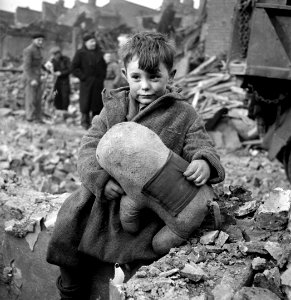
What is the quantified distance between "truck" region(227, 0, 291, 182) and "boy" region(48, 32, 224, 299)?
2358 millimetres

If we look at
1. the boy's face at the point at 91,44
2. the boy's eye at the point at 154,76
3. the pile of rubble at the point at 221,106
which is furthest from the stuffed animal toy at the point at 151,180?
the boy's face at the point at 91,44

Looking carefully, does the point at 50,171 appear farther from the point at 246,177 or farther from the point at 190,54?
the point at 190,54

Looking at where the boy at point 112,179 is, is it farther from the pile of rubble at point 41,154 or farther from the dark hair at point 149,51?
the pile of rubble at point 41,154

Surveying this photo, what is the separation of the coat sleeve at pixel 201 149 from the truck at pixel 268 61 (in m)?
2.34

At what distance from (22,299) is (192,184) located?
177 cm

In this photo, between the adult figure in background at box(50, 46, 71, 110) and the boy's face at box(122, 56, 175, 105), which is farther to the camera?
the adult figure in background at box(50, 46, 71, 110)

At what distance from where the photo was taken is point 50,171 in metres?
6.92

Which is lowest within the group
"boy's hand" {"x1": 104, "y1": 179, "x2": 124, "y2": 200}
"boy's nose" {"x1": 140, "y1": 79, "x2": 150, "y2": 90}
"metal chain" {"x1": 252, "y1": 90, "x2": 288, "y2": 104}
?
"metal chain" {"x1": 252, "y1": 90, "x2": 288, "y2": 104}

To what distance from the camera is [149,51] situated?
7.13ft

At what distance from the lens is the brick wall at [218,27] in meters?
15.5

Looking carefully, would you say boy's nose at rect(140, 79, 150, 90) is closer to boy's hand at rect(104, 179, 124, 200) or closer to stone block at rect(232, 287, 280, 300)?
boy's hand at rect(104, 179, 124, 200)

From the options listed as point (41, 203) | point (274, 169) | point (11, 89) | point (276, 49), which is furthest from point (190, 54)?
point (41, 203)

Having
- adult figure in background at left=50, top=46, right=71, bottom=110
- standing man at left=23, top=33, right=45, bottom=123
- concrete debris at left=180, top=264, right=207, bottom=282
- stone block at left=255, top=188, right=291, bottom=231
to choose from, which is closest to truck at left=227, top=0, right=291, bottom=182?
stone block at left=255, top=188, right=291, bottom=231

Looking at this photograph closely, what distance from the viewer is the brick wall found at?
15453 mm
